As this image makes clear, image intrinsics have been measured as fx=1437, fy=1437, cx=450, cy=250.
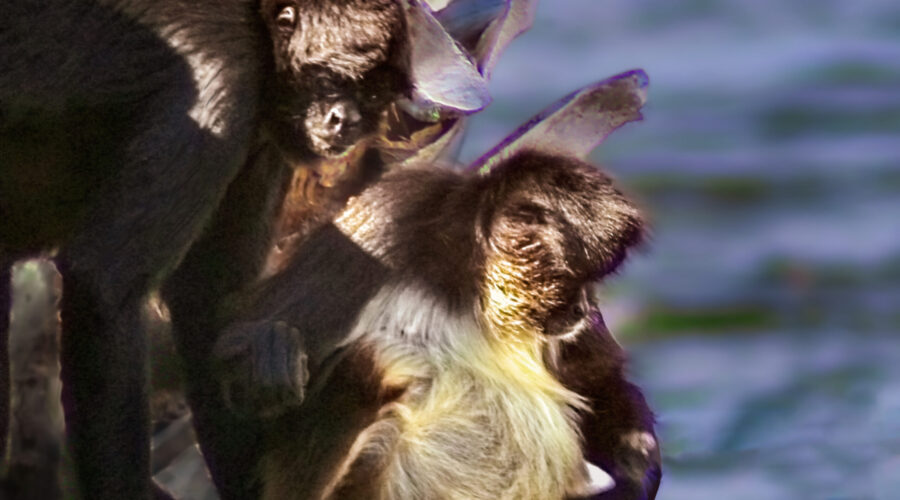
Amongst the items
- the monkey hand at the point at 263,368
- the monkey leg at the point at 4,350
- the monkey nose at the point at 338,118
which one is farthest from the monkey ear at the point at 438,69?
the monkey leg at the point at 4,350

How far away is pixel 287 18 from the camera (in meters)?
2.76

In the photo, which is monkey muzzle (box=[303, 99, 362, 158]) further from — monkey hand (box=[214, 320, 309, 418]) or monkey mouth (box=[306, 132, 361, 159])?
monkey hand (box=[214, 320, 309, 418])

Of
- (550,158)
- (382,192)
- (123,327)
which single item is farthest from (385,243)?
(123,327)

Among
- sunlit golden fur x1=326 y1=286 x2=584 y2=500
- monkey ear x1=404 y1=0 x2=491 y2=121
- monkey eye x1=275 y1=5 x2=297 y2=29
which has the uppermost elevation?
monkey ear x1=404 y1=0 x2=491 y2=121

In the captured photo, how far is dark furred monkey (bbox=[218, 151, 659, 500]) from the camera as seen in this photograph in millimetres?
2660

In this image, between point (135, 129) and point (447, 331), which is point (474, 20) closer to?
point (447, 331)

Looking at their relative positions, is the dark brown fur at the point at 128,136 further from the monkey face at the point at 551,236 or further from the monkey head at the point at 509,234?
the monkey face at the point at 551,236

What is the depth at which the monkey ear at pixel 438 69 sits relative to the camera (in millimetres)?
2729

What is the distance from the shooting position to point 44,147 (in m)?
2.63

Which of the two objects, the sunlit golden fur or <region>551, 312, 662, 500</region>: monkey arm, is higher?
<region>551, 312, 662, 500</region>: monkey arm

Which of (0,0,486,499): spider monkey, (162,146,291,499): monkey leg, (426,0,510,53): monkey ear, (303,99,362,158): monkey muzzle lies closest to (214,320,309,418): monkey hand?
(0,0,486,499): spider monkey

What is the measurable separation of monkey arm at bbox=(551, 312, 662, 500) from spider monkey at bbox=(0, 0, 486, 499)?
2.13 ft

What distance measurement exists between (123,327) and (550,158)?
0.85 metres

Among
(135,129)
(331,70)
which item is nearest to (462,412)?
(331,70)
